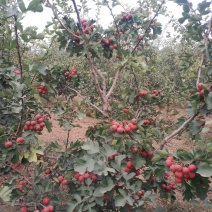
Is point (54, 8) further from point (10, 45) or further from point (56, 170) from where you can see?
point (56, 170)

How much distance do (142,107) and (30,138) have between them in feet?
4.20

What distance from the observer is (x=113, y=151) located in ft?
6.41

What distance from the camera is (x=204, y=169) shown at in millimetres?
1459

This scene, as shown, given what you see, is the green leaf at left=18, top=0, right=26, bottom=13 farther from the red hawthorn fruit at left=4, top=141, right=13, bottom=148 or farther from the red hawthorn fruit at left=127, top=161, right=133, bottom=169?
the red hawthorn fruit at left=127, top=161, right=133, bottom=169

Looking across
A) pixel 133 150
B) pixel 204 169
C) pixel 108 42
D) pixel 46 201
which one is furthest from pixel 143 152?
pixel 108 42

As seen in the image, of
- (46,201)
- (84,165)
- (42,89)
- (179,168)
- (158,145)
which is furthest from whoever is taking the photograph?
(158,145)

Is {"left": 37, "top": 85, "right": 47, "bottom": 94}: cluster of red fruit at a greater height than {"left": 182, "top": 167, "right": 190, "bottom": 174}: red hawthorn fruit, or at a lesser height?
greater

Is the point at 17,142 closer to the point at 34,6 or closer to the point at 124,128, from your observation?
the point at 124,128

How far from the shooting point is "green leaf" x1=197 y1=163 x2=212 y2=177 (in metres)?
1.44

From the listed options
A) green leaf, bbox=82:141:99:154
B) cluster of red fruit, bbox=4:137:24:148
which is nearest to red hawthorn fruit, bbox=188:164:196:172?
green leaf, bbox=82:141:99:154

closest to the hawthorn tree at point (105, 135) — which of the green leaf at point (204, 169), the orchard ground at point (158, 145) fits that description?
the green leaf at point (204, 169)

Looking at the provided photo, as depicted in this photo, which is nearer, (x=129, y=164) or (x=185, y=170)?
(x=185, y=170)

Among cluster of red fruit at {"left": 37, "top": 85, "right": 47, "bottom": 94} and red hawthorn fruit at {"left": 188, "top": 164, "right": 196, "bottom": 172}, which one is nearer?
red hawthorn fruit at {"left": 188, "top": 164, "right": 196, "bottom": 172}

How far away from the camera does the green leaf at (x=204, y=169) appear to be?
4.71 ft
